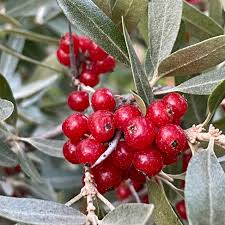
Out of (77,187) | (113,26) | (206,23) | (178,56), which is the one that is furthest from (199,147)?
(77,187)

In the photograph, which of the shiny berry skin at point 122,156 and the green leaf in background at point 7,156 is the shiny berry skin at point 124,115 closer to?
the shiny berry skin at point 122,156

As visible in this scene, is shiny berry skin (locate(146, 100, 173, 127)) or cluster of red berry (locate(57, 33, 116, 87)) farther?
cluster of red berry (locate(57, 33, 116, 87))

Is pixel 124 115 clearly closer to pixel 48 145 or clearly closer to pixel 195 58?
pixel 195 58

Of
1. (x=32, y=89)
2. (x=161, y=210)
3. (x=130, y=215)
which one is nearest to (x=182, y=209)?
(x=161, y=210)

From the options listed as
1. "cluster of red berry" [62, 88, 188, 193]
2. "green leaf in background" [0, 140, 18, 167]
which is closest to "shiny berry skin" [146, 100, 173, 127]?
"cluster of red berry" [62, 88, 188, 193]

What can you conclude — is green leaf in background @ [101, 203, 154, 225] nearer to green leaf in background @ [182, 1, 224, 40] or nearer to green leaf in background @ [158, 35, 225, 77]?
green leaf in background @ [158, 35, 225, 77]

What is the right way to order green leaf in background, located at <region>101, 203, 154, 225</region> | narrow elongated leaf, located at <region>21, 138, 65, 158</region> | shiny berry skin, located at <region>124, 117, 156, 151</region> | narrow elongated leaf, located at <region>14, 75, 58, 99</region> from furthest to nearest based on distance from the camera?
narrow elongated leaf, located at <region>14, 75, 58, 99</region> < narrow elongated leaf, located at <region>21, 138, 65, 158</region> < shiny berry skin, located at <region>124, 117, 156, 151</region> < green leaf in background, located at <region>101, 203, 154, 225</region>

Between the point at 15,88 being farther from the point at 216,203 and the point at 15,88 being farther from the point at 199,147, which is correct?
the point at 216,203
